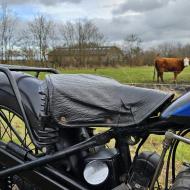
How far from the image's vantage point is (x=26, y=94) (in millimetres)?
3049

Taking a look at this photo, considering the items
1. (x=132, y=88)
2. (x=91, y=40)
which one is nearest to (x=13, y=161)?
(x=132, y=88)

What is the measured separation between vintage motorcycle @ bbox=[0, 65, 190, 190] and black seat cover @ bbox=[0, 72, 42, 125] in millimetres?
37

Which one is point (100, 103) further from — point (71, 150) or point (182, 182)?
point (182, 182)

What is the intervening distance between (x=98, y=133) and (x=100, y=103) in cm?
20

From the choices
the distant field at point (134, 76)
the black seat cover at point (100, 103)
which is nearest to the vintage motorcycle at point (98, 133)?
the black seat cover at point (100, 103)

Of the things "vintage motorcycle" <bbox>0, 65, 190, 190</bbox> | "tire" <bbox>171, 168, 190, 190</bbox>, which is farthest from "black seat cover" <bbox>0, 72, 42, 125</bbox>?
"tire" <bbox>171, 168, 190, 190</bbox>

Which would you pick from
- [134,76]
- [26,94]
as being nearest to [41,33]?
[134,76]

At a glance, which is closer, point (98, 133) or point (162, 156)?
point (162, 156)

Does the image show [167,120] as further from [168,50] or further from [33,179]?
[168,50]

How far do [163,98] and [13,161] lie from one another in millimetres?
1154

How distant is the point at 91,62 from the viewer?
144ft

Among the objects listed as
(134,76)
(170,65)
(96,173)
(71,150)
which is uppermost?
(71,150)

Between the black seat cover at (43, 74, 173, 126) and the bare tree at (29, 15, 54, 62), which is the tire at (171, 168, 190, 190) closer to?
the black seat cover at (43, 74, 173, 126)

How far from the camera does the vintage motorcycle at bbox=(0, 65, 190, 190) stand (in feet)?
7.96
